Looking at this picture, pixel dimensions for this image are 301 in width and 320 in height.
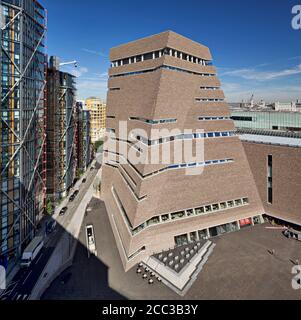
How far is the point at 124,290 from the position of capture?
97.6 feet

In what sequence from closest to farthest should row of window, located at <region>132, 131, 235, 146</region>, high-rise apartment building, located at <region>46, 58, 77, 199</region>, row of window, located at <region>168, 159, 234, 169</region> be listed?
1. row of window, located at <region>132, 131, 235, 146</region>
2. row of window, located at <region>168, 159, 234, 169</region>
3. high-rise apartment building, located at <region>46, 58, 77, 199</region>

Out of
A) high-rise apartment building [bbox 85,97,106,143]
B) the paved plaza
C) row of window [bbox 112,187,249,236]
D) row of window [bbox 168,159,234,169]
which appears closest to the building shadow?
the paved plaza

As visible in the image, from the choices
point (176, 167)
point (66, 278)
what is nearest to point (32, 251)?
point (66, 278)

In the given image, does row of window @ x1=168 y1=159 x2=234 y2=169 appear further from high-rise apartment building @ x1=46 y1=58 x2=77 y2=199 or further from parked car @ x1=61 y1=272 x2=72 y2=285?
high-rise apartment building @ x1=46 y1=58 x2=77 y2=199

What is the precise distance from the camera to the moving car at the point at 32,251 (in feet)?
114

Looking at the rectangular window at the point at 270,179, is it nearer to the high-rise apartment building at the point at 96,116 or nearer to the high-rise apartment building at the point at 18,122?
the high-rise apartment building at the point at 18,122

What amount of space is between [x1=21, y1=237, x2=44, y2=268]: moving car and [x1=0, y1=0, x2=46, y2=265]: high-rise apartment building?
5.37ft

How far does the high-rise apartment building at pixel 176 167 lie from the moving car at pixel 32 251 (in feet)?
38.8

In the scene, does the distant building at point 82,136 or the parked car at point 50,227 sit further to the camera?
the distant building at point 82,136

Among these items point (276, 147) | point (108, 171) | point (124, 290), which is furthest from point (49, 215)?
point (276, 147)

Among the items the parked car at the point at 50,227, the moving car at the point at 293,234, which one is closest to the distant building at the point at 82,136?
the parked car at the point at 50,227

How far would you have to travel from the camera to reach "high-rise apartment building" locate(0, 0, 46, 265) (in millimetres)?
34000
